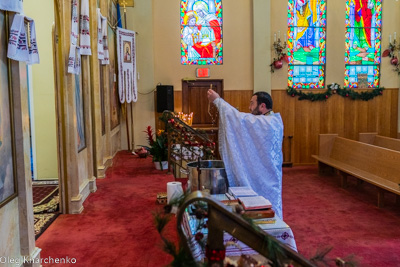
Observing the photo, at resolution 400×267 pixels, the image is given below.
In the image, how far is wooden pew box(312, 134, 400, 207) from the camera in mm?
6637

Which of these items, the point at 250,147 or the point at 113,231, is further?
the point at 113,231

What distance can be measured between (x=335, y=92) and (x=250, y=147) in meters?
8.49

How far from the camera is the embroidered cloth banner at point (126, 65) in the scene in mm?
9719

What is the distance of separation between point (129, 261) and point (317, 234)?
265 centimetres

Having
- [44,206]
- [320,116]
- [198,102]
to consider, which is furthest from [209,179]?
[320,116]

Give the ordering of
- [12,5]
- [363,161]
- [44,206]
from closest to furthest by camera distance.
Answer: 1. [12,5]
2. [44,206]
3. [363,161]

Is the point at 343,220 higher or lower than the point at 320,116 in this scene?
lower

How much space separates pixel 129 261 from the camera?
3.86 meters

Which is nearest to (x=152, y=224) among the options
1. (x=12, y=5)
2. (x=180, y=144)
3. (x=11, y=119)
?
(x=11, y=119)

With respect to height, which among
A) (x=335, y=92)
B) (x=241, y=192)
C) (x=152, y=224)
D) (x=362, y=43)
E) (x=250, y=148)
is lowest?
(x=152, y=224)

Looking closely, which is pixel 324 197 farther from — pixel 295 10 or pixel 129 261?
pixel 295 10

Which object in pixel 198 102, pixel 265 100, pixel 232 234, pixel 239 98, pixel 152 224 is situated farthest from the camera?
pixel 239 98

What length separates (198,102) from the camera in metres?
11.2

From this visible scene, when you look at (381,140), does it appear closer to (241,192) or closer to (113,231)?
(113,231)
